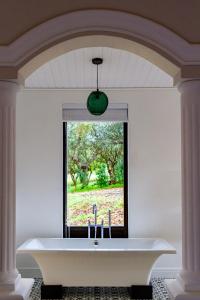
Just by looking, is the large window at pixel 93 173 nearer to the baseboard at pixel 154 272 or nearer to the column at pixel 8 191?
the baseboard at pixel 154 272

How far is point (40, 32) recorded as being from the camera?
7.25 ft

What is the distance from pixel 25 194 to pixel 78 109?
133 cm

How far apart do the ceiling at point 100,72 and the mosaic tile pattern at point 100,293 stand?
244 cm

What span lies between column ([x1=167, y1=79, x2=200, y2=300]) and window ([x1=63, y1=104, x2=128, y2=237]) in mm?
2802

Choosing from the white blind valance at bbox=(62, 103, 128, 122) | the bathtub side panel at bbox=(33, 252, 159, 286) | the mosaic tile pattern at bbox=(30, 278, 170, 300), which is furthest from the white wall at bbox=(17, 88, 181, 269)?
the bathtub side panel at bbox=(33, 252, 159, 286)

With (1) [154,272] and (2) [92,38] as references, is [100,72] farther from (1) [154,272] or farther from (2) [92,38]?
(1) [154,272]

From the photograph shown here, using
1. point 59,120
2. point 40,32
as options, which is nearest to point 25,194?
Result: point 59,120

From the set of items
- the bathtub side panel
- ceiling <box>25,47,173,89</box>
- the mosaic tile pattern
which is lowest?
the mosaic tile pattern

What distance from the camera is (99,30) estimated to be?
7.27 ft

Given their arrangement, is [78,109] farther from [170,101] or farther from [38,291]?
[38,291]

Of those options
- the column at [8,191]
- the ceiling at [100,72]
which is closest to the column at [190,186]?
the column at [8,191]

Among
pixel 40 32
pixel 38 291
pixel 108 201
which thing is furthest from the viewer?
pixel 108 201

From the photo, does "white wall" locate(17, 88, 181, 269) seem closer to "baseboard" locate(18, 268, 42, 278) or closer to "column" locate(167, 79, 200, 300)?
"baseboard" locate(18, 268, 42, 278)

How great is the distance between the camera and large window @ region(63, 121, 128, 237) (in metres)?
5.09
